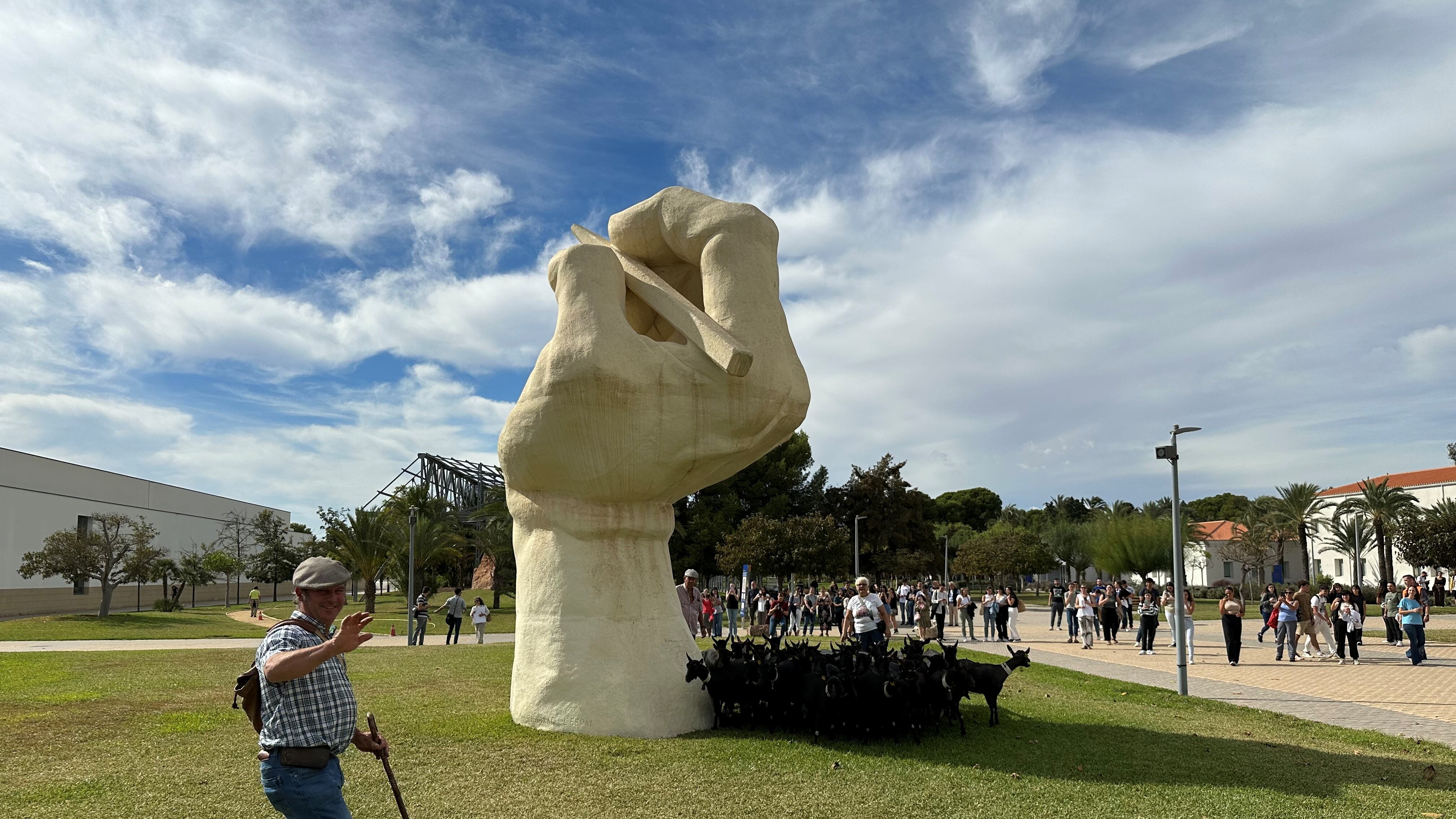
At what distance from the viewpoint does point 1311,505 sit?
54.8 meters

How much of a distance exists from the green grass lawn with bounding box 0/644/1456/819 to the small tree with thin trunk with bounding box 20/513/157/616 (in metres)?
29.2

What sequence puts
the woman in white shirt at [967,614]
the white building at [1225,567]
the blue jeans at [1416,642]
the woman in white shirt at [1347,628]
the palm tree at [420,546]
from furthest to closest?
the white building at [1225,567]
the palm tree at [420,546]
the woman in white shirt at [967,614]
the woman in white shirt at [1347,628]
the blue jeans at [1416,642]

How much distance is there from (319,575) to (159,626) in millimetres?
33104

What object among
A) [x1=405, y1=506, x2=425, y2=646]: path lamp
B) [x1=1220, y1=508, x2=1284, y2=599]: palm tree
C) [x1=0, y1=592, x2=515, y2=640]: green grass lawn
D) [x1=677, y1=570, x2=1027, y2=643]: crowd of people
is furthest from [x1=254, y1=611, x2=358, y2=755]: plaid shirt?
[x1=1220, y1=508, x2=1284, y2=599]: palm tree

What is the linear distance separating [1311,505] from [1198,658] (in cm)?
4239

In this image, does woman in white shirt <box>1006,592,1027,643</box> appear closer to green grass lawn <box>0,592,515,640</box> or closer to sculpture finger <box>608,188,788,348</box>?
green grass lawn <box>0,592,515,640</box>

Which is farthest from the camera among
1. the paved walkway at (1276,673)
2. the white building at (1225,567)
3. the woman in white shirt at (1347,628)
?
the white building at (1225,567)

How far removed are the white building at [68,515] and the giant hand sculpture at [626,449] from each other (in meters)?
44.4

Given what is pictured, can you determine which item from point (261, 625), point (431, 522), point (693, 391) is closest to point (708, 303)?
point (693, 391)

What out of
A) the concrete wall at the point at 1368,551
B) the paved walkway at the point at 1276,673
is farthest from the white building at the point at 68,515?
the concrete wall at the point at 1368,551

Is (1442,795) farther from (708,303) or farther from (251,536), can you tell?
(251,536)

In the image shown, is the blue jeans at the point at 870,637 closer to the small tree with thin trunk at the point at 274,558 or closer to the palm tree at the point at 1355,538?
the small tree with thin trunk at the point at 274,558

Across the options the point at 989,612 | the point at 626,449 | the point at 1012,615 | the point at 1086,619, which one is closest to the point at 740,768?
the point at 626,449

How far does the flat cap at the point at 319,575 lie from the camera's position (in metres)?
3.97
